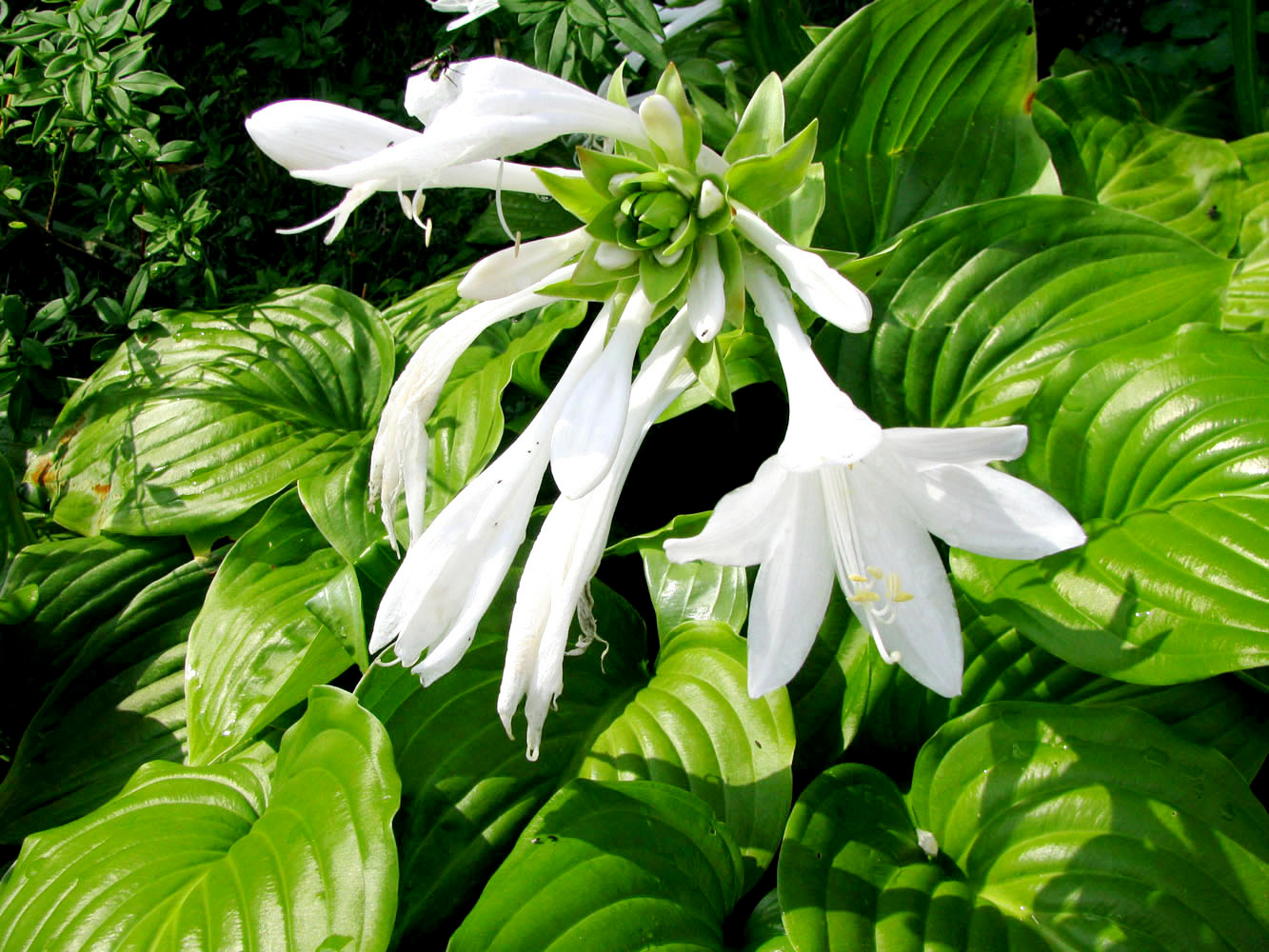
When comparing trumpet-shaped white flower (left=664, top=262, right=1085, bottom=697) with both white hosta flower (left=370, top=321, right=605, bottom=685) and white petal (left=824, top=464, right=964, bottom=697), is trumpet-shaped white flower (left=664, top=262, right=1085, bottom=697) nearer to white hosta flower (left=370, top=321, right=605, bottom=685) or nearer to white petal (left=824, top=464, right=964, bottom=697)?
white petal (left=824, top=464, right=964, bottom=697)

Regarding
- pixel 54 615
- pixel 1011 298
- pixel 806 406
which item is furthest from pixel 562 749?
pixel 54 615

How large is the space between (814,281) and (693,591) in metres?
0.61

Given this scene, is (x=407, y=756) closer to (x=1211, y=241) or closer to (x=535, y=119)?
(x=535, y=119)

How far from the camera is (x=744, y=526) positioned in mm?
919

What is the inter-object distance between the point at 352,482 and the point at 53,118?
0.89 metres

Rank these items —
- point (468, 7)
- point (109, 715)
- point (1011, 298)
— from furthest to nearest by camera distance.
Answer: point (468, 7), point (109, 715), point (1011, 298)

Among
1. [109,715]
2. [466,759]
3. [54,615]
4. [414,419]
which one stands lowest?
[109,715]

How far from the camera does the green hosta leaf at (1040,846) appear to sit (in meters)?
0.96

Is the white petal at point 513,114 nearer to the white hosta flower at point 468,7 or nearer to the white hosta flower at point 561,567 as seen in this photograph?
the white hosta flower at point 561,567

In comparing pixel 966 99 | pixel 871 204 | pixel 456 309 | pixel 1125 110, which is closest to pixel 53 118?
pixel 456 309

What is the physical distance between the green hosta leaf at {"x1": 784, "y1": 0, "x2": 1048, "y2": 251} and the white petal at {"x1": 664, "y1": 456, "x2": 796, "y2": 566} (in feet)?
2.56

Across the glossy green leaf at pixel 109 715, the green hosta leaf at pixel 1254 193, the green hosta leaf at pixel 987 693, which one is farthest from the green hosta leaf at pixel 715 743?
the green hosta leaf at pixel 1254 193

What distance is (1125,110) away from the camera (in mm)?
1968

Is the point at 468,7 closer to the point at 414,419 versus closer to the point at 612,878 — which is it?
the point at 414,419
